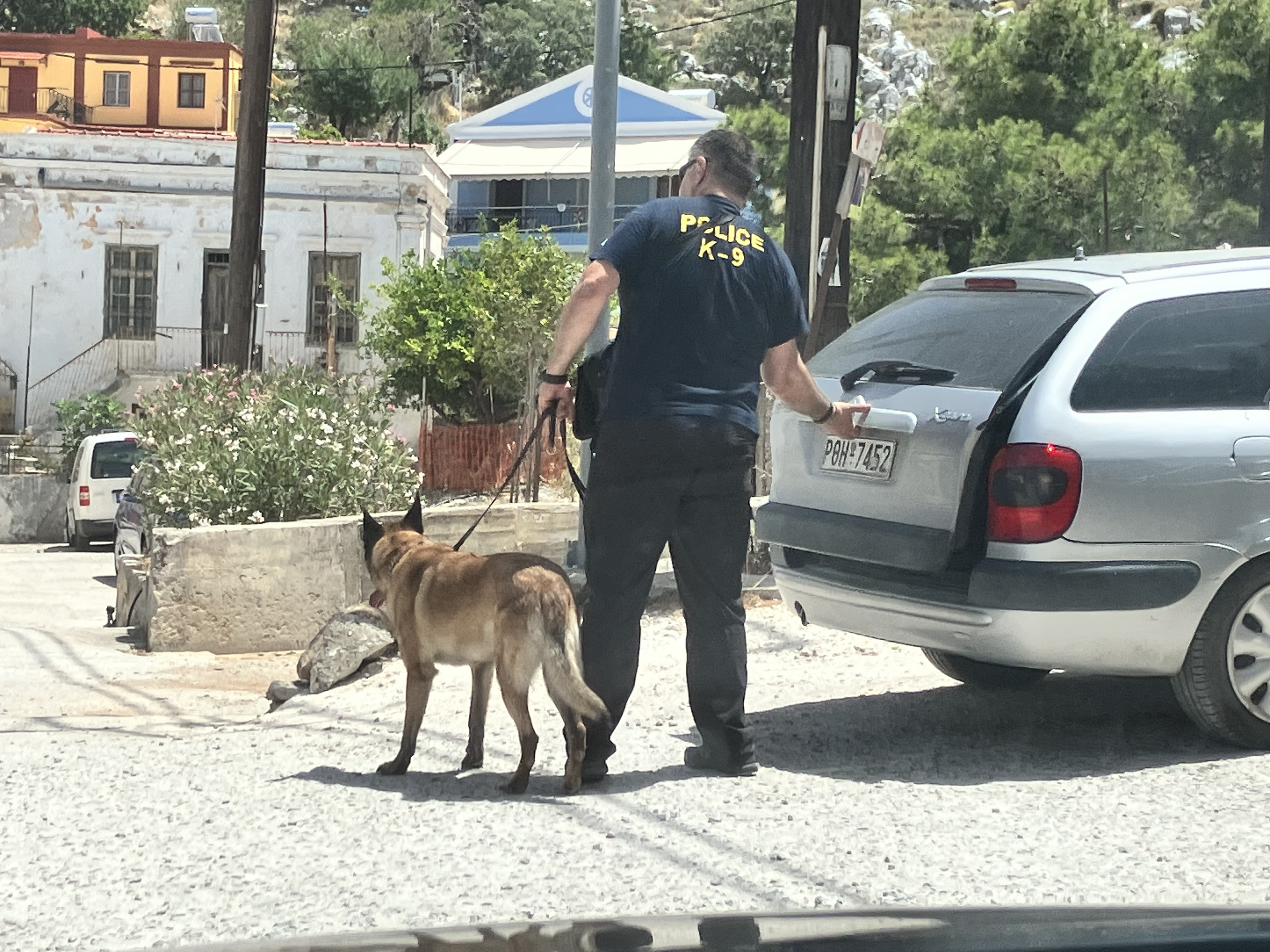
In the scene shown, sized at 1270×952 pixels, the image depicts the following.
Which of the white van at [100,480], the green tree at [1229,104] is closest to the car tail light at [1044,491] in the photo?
the white van at [100,480]

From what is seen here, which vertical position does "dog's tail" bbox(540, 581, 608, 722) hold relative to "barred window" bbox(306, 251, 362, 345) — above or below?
below

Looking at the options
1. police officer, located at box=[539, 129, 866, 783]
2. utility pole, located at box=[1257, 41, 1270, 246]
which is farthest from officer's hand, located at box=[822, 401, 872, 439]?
utility pole, located at box=[1257, 41, 1270, 246]

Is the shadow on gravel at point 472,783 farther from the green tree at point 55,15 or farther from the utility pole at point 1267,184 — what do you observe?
the green tree at point 55,15

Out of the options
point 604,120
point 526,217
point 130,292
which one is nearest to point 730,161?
point 604,120

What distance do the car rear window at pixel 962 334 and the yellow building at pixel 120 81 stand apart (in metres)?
45.2

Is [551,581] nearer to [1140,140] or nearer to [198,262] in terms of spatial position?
[1140,140]

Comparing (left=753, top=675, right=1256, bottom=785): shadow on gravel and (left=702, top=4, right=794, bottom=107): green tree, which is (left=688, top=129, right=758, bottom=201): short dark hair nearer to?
(left=753, top=675, right=1256, bottom=785): shadow on gravel

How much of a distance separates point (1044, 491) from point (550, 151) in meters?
42.3

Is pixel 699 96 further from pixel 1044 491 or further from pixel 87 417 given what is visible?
pixel 1044 491

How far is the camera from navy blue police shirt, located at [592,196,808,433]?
5363 mm

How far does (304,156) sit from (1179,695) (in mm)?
29774

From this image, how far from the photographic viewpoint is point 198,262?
112 feet

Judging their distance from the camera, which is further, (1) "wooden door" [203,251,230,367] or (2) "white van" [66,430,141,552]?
(1) "wooden door" [203,251,230,367]

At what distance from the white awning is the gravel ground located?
3679 centimetres
